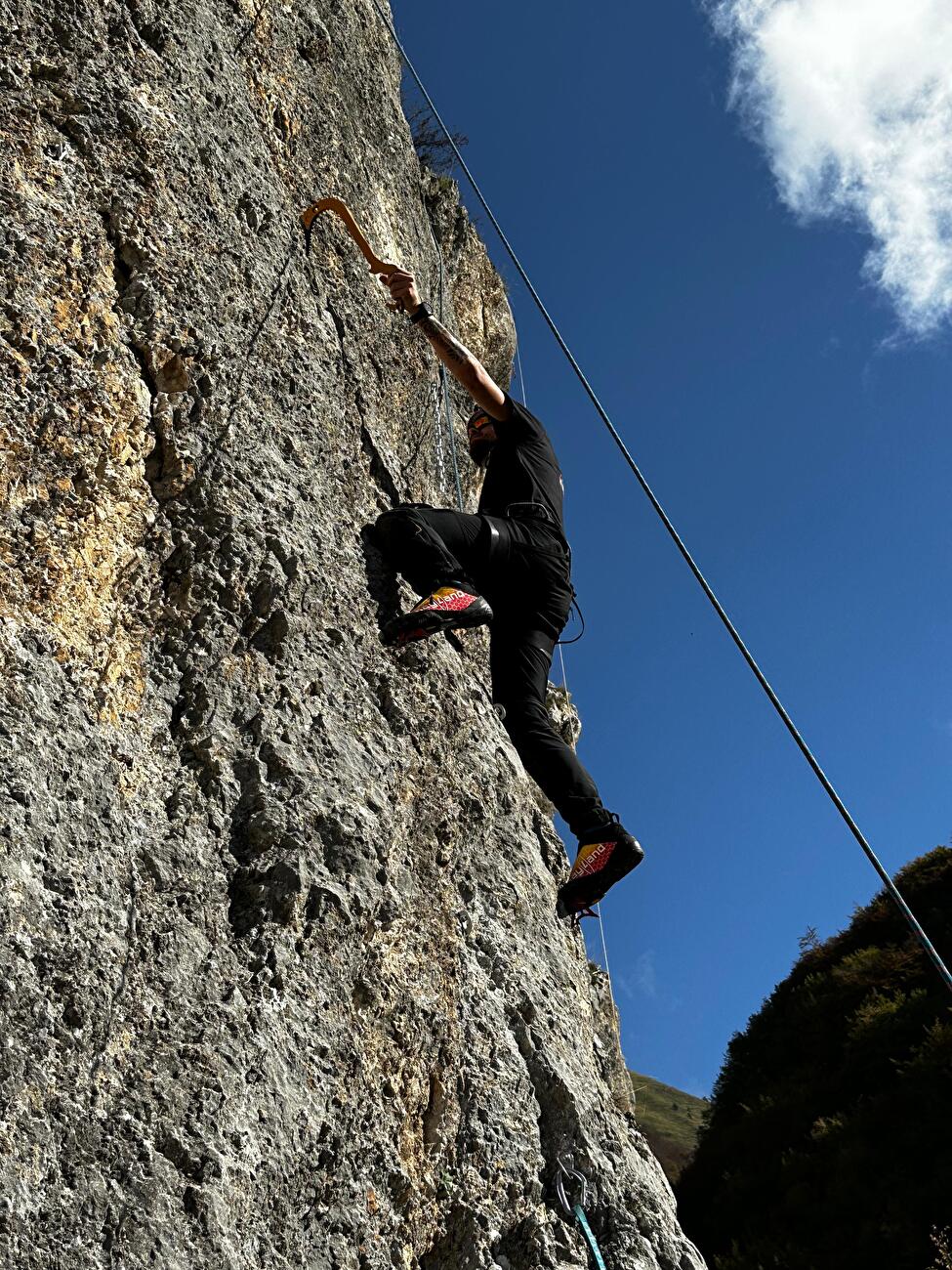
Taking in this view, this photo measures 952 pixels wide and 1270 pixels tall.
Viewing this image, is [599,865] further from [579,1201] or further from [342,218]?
[342,218]

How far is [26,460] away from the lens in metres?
2.99

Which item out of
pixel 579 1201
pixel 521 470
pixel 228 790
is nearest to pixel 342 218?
pixel 521 470

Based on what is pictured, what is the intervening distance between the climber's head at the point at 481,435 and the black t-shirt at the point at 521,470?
0.03 metres

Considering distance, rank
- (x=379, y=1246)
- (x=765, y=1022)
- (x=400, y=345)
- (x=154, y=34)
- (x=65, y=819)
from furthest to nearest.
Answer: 1. (x=765, y=1022)
2. (x=400, y=345)
3. (x=154, y=34)
4. (x=379, y=1246)
5. (x=65, y=819)

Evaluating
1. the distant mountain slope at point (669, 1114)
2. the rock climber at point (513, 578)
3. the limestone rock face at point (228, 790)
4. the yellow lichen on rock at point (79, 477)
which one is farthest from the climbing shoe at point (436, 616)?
the distant mountain slope at point (669, 1114)

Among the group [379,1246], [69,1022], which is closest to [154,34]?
[69,1022]

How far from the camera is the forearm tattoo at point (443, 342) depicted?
4773 millimetres

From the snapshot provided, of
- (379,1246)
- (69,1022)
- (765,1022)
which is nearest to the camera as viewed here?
(69,1022)

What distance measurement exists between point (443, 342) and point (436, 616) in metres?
1.40

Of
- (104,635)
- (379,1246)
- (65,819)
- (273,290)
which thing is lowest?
(379,1246)

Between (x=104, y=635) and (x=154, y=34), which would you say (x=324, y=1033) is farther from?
(x=154, y=34)

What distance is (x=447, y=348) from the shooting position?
15.7ft

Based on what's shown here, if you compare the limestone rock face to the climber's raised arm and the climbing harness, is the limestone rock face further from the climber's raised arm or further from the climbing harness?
the climber's raised arm

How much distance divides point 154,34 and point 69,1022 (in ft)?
11.9
